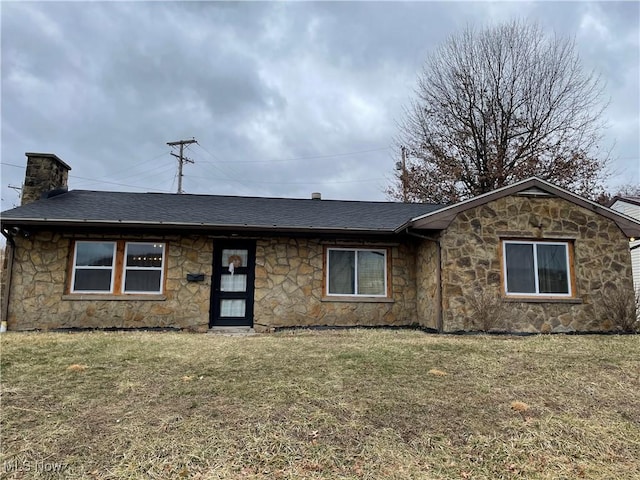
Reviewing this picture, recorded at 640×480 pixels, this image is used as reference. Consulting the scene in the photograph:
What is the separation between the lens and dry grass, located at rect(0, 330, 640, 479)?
124 inches

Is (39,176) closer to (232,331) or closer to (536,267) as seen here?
(232,331)

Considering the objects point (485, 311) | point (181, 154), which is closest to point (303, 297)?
point (485, 311)

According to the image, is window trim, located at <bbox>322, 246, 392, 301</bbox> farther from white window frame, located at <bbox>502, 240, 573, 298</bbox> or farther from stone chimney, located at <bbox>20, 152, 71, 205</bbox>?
stone chimney, located at <bbox>20, 152, 71, 205</bbox>

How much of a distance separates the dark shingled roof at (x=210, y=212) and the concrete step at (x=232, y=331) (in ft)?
8.23

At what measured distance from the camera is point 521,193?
9.66 meters

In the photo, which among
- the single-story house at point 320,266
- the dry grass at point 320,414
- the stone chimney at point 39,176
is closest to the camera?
the dry grass at point 320,414

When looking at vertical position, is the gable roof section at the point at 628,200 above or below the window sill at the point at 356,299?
above

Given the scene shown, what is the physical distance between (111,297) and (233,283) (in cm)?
288

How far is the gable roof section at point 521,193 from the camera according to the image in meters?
9.28

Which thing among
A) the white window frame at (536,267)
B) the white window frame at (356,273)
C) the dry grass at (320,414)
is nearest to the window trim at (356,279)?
the white window frame at (356,273)

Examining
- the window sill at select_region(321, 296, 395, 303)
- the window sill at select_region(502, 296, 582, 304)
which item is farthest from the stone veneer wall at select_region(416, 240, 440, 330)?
the window sill at select_region(502, 296, 582, 304)

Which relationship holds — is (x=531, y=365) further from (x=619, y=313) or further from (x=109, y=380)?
(x=109, y=380)

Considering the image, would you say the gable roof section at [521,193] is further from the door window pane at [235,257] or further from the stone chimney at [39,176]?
the stone chimney at [39,176]

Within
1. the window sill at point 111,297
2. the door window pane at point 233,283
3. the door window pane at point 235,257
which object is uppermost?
the door window pane at point 235,257
